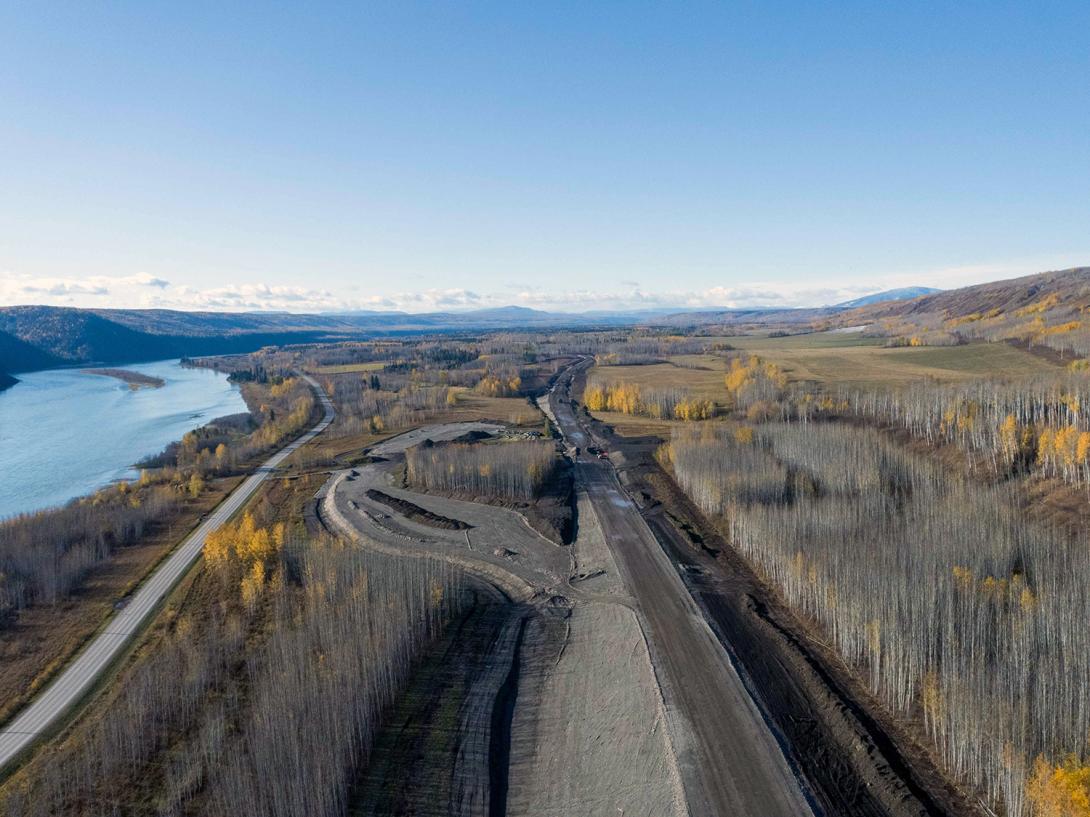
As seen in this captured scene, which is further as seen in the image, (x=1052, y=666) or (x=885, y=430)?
(x=885, y=430)

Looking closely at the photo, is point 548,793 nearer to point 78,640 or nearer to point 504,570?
point 504,570

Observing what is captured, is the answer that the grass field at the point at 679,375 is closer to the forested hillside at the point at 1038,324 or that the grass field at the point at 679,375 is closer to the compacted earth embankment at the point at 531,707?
the forested hillside at the point at 1038,324

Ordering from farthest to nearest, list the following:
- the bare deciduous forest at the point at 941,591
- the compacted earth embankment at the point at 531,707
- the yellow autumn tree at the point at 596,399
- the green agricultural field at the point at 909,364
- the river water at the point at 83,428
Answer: the yellow autumn tree at the point at 596,399
the green agricultural field at the point at 909,364
the river water at the point at 83,428
the compacted earth embankment at the point at 531,707
the bare deciduous forest at the point at 941,591

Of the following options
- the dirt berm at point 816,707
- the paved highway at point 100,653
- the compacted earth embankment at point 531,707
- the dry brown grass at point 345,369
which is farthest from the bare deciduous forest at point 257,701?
the dry brown grass at point 345,369

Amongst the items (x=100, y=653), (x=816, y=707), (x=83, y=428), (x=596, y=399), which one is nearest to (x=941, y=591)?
(x=816, y=707)

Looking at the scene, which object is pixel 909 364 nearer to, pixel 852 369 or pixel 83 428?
pixel 852 369

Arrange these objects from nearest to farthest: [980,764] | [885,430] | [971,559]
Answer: [980,764]
[971,559]
[885,430]

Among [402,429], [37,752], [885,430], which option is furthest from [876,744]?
[402,429]
